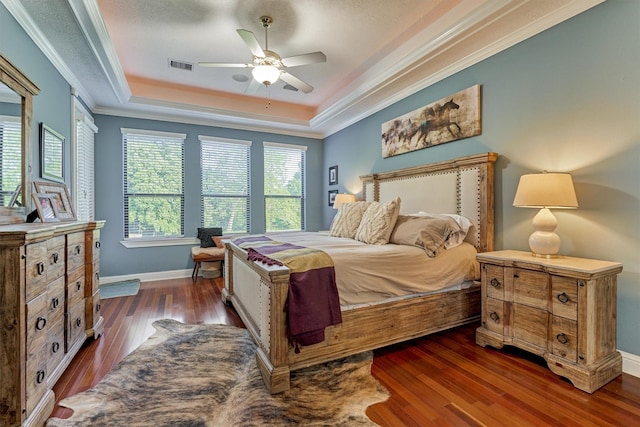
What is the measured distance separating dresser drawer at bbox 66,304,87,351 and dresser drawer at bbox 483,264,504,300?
10.5ft

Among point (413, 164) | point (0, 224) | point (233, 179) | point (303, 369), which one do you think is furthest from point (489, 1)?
point (233, 179)

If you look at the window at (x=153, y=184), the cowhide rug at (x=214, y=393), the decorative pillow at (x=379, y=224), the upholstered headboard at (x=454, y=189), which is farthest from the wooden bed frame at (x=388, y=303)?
the window at (x=153, y=184)

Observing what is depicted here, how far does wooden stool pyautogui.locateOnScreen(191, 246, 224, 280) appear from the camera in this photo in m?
4.46

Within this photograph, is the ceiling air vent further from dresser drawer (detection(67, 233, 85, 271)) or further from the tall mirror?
dresser drawer (detection(67, 233, 85, 271))

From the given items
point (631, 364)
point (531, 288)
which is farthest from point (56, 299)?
point (631, 364)

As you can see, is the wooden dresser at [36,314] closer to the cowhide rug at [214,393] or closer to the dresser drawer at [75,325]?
the dresser drawer at [75,325]

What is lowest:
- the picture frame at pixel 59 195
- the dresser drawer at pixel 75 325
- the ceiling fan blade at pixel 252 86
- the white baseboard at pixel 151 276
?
the white baseboard at pixel 151 276

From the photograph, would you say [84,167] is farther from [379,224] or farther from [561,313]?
[561,313]

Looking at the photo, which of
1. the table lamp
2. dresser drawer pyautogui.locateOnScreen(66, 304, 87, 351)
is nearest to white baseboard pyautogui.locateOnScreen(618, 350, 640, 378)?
the table lamp

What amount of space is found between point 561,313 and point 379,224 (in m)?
1.50

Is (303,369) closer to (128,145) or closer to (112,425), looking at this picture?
(112,425)

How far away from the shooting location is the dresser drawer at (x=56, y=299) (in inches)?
70.0

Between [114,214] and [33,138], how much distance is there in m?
2.21

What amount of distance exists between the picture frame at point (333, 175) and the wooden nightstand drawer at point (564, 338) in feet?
13.3
